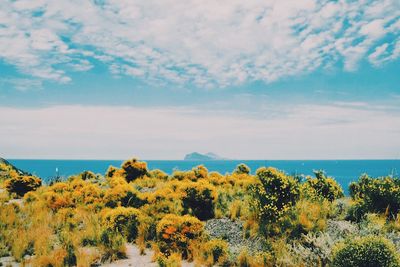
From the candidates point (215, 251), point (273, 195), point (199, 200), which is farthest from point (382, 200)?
point (215, 251)

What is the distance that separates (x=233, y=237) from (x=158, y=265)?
104 inches

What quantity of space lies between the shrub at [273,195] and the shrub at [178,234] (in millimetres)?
2065

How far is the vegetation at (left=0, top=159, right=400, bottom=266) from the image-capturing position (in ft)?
24.6

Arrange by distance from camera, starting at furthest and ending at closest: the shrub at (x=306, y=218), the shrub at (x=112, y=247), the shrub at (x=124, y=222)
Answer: the shrub at (x=124, y=222) < the shrub at (x=306, y=218) < the shrub at (x=112, y=247)

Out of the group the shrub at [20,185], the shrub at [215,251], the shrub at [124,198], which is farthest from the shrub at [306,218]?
the shrub at [20,185]

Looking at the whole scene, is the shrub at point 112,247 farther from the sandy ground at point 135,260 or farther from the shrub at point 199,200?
the shrub at point 199,200

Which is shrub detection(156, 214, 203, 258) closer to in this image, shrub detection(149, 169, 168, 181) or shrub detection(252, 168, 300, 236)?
shrub detection(252, 168, 300, 236)

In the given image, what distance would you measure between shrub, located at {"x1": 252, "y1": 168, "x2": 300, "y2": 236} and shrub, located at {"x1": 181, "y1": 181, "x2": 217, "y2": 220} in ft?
6.34

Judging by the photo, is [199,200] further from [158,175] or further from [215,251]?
[158,175]

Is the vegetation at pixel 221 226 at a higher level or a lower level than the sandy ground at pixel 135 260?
higher

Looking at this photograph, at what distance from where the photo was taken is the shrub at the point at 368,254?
19.9 feet

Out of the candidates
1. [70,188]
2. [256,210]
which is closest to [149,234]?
[256,210]

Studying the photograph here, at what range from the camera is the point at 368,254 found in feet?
20.1

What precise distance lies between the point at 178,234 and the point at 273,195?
132 inches
